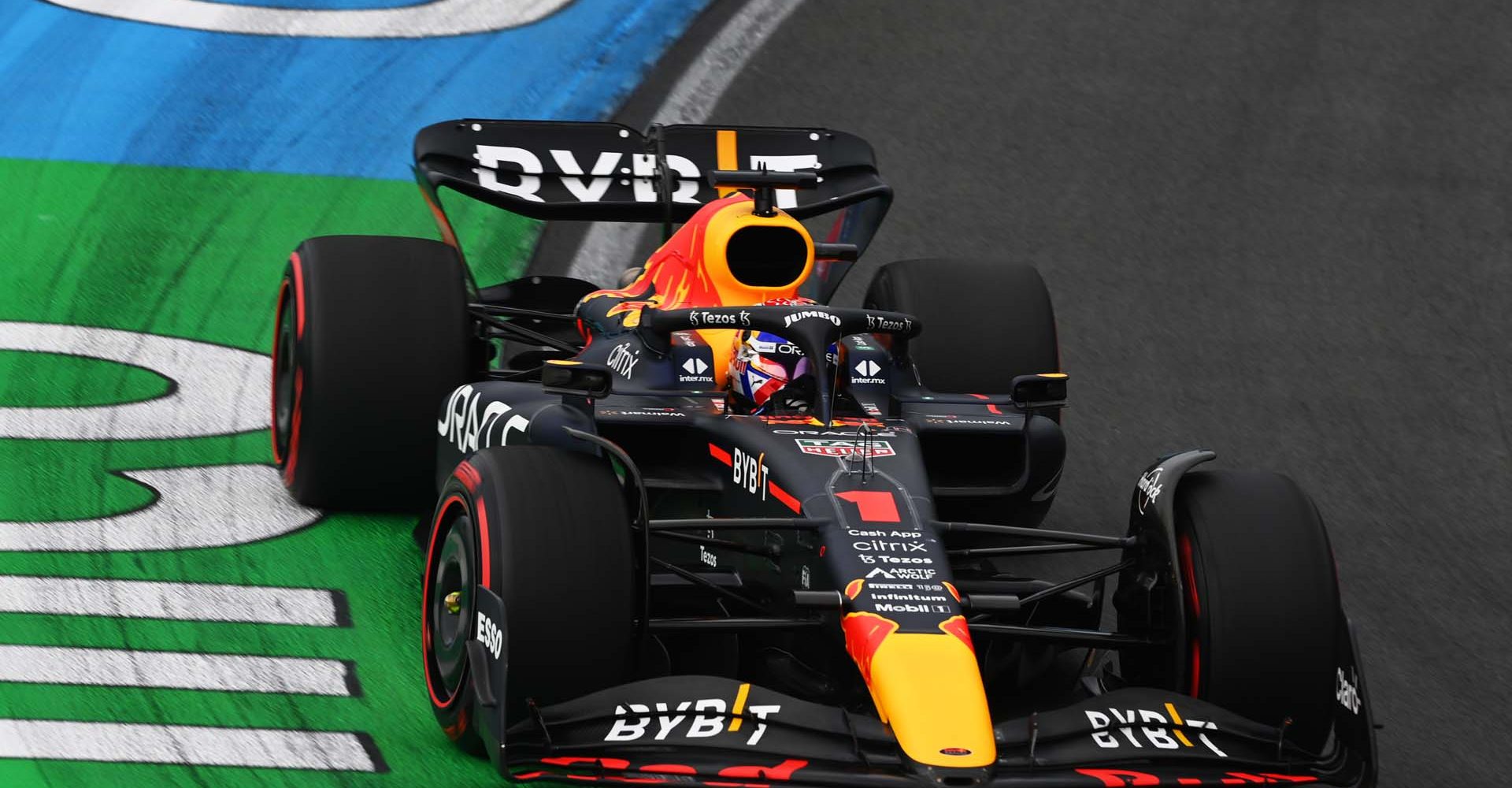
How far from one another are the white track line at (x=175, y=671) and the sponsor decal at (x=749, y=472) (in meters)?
1.51

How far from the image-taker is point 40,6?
44.2ft

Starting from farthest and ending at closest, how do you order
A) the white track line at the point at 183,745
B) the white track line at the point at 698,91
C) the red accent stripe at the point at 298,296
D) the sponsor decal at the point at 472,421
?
the white track line at the point at 698,91, the red accent stripe at the point at 298,296, the sponsor decal at the point at 472,421, the white track line at the point at 183,745

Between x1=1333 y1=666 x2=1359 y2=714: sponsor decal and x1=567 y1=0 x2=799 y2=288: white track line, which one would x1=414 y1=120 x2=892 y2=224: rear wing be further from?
x1=1333 y1=666 x2=1359 y2=714: sponsor decal

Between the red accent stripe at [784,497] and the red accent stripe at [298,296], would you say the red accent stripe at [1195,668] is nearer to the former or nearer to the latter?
the red accent stripe at [784,497]

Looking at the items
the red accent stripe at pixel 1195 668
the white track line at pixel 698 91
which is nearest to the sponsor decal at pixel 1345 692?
the red accent stripe at pixel 1195 668

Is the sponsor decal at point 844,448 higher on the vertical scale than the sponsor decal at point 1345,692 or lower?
higher

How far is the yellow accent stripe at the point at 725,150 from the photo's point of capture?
30.9ft

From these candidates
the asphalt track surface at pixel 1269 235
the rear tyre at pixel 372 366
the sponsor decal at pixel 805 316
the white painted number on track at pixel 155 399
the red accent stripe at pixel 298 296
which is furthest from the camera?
the white painted number on track at pixel 155 399

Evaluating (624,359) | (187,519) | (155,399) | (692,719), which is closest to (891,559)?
(692,719)

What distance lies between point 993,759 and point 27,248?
23.9ft

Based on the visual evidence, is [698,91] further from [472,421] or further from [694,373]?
[694,373]

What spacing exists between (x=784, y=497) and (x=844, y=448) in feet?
1.07

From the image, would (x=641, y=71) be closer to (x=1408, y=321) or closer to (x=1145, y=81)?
(x=1145, y=81)

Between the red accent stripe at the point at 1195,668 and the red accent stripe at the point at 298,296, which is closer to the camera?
the red accent stripe at the point at 1195,668
